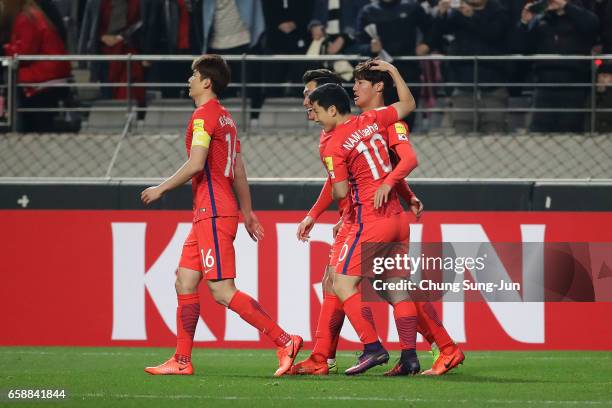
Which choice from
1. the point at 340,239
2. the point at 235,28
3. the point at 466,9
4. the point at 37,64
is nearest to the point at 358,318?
the point at 340,239

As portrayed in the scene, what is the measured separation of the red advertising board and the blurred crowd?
1758 millimetres

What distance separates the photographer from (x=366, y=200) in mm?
8367

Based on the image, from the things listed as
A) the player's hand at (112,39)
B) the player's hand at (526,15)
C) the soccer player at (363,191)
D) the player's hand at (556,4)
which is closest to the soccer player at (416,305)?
the soccer player at (363,191)

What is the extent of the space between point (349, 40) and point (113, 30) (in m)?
2.58

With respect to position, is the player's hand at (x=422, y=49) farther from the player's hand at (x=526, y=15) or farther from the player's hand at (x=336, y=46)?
the player's hand at (x=526, y=15)

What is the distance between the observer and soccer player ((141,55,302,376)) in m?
8.35

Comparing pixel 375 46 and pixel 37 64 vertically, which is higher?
pixel 375 46

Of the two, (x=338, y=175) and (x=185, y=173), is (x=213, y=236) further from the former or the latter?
(x=338, y=175)

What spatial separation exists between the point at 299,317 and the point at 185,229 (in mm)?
A: 1246

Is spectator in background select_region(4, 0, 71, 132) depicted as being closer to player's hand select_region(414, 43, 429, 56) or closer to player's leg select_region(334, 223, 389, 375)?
player's hand select_region(414, 43, 429, 56)

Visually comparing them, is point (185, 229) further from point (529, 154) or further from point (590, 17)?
point (590, 17)

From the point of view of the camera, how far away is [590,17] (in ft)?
41.5

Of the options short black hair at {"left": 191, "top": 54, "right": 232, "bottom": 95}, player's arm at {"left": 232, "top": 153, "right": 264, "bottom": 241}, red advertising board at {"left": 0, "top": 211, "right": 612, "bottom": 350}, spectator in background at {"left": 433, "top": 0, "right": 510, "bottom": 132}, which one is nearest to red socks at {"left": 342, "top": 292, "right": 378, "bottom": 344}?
player's arm at {"left": 232, "top": 153, "right": 264, "bottom": 241}

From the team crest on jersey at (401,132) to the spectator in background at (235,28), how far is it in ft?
16.9
